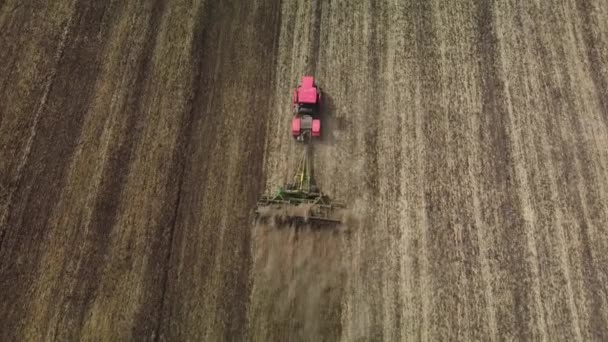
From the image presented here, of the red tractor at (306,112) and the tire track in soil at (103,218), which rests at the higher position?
the red tractor at (306,112)

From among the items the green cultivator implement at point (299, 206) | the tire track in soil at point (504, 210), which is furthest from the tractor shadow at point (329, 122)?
the tire track in soil at point (504, 210)

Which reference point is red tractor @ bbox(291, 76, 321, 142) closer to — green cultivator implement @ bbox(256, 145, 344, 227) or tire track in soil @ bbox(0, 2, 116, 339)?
green cultivator implement @ bbox(256, 145, 344, 227)

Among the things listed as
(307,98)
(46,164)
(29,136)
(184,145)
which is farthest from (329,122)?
(29,136)

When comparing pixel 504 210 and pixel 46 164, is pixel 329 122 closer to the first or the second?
pixel 504 210

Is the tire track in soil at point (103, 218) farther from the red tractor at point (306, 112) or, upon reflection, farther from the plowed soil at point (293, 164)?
the red tractor at point (306, 112)

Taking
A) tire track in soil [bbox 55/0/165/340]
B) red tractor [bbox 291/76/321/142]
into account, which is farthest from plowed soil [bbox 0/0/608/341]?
red tractor [bbox 291/76/321/142]
